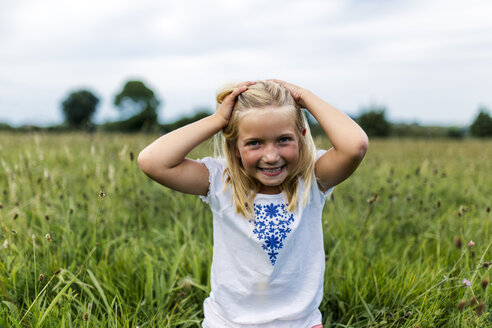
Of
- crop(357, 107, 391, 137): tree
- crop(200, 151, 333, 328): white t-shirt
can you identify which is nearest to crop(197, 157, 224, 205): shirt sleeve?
crop(200, 151, 333, 328): white t-shirt

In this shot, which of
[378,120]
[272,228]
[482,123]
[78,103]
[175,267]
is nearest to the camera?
[272,228]

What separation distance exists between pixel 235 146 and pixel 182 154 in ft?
0.89

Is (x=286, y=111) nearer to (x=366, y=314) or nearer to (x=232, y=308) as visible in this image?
(x=232, y=308)

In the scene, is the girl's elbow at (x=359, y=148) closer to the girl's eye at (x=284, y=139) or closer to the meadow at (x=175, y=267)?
the girl's eye at (x=284, y=139)

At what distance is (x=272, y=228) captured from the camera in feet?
5.83

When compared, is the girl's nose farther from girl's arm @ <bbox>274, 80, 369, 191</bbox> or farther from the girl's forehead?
girl's arm @ <bbox>274, 80, 369, 191</bbox>

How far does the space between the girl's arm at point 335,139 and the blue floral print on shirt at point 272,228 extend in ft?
0.82

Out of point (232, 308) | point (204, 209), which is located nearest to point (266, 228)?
point (232, 308)

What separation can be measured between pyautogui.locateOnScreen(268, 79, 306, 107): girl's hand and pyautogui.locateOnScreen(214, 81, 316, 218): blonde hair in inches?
1.2

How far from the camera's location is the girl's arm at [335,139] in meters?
1.70

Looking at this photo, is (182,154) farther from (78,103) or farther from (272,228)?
(78,103)

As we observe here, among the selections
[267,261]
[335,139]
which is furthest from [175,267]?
[335,139]

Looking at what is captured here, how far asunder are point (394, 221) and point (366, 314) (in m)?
1.42

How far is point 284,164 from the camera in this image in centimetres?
175
